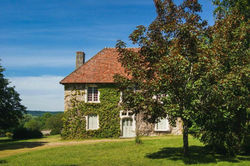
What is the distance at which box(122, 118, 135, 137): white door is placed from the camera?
2477 cm

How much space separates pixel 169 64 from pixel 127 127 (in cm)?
1552

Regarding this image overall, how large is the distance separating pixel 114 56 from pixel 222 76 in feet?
58.1

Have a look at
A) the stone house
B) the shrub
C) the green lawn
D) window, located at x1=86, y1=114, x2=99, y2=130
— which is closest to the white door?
the stone house

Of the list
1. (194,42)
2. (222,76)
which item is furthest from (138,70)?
(222,76)

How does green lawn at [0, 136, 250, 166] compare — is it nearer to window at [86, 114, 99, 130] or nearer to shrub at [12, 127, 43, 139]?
window at [86, 114, 99, 130]

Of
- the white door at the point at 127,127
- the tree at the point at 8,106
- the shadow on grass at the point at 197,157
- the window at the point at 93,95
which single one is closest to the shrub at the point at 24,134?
the tree at the point at 8,106

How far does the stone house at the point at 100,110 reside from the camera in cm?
2441

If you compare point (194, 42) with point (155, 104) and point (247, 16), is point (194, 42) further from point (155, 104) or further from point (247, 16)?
point (247, 16)

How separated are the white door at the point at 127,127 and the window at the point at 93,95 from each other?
3.81 m

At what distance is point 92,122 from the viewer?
24750 mm

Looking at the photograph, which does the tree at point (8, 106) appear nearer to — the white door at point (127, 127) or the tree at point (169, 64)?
the white door at point (127, 127)

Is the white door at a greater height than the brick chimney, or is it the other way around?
the brick chimney

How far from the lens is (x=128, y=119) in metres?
24.9

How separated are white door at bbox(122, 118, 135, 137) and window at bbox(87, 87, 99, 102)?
381 cm
